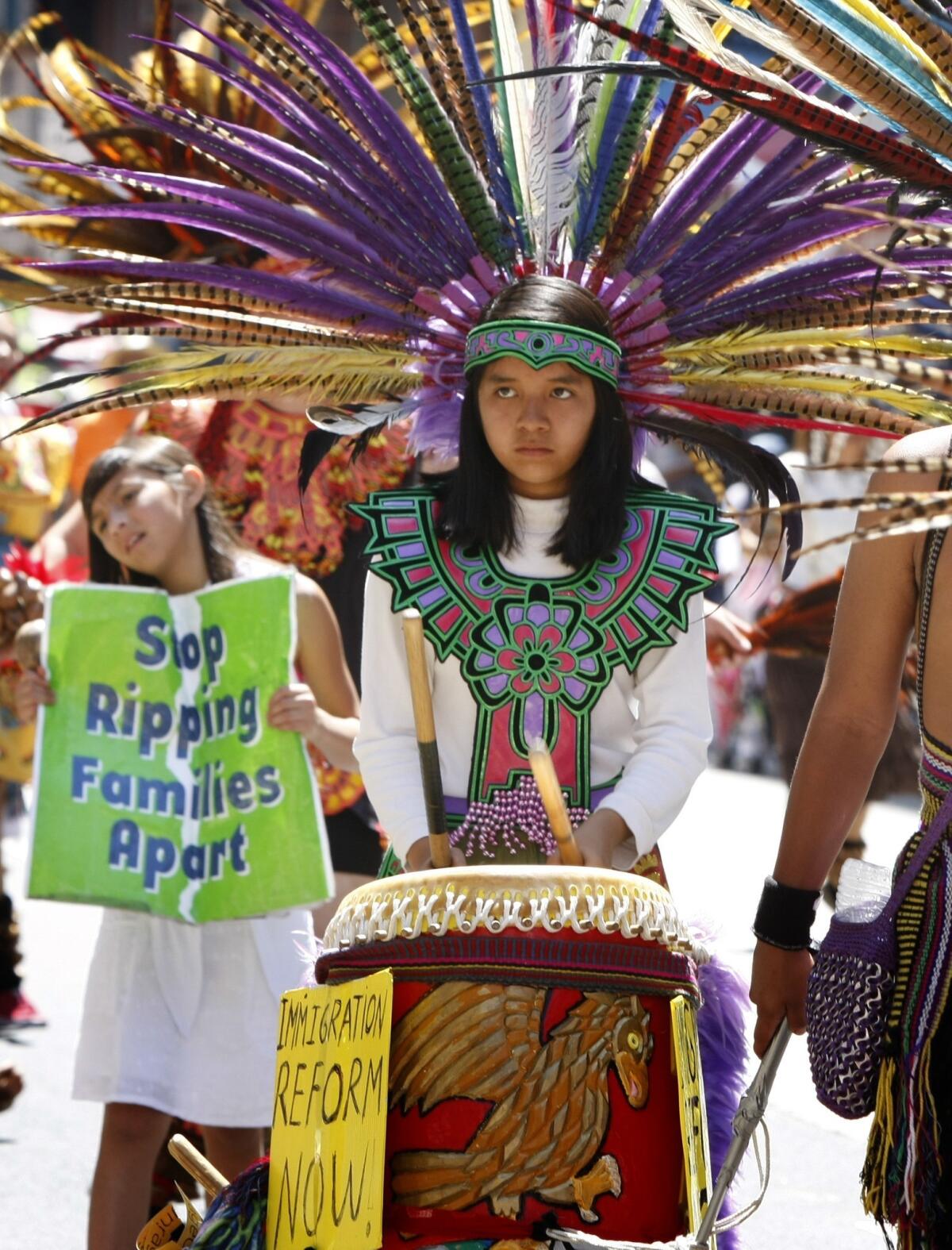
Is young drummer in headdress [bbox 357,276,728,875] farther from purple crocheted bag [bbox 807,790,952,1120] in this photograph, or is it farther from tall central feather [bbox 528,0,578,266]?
purple crocheted bag [bbox 807,790,952,1120]

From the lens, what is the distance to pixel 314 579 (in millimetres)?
5324

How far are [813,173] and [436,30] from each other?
27.8 inches

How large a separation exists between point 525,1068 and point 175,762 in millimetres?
1758

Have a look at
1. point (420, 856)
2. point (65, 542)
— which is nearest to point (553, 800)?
point (420, 856)

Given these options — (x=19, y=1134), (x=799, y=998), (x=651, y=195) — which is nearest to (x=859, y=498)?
(x=799, y=998)

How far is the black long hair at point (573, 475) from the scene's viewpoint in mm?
3414

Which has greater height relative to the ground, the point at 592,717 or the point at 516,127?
the point at 516,127

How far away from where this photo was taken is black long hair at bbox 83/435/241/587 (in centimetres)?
456

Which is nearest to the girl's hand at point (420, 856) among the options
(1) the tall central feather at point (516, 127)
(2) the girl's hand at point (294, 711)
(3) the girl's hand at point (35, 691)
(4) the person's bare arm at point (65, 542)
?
(2) the girl's hand at point (294, 711)

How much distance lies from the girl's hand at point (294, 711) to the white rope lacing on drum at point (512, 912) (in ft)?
4.55

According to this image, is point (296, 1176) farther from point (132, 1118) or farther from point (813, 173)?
point (813, 173)

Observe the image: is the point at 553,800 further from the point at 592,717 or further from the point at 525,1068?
the point at 592,717

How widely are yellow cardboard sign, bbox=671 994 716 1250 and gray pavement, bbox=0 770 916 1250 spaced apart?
19.6 inches

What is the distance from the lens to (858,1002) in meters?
2.77
